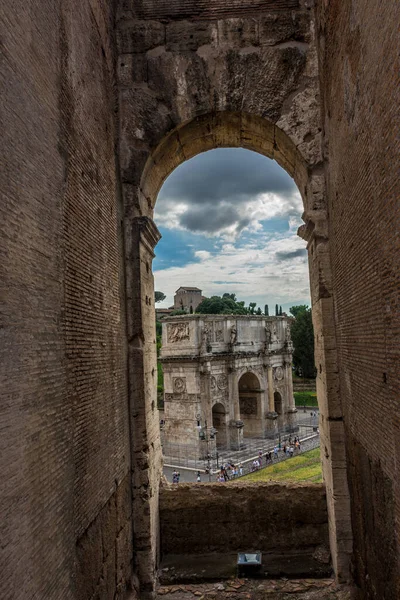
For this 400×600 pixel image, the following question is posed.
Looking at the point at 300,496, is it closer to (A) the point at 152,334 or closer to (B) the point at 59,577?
(A) the point at 152,334

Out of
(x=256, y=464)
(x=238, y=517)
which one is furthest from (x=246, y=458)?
(x=238, y=517)

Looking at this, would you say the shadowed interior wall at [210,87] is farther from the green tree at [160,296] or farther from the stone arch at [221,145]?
the green tree at [160,296]

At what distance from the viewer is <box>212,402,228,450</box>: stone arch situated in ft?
85.9

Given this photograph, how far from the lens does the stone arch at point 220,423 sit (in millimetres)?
26172

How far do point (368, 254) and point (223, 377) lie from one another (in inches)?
876

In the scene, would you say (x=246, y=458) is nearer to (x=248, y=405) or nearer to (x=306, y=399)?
(x=248, y=405)

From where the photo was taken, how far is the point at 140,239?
6543mm

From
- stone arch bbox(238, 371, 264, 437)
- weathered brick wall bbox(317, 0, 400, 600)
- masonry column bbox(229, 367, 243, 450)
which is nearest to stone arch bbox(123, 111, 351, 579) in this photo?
weathered brick wall bbox(317, 0, 400, 600)

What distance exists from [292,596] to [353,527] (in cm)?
114

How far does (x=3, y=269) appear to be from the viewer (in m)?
2.93

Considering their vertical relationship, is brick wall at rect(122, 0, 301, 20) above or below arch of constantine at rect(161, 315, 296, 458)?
above

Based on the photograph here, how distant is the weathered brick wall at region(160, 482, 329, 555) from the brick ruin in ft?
1.47

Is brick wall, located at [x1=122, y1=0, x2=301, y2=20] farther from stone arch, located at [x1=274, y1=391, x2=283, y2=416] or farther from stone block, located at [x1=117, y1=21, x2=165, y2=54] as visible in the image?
stone arch, located at [x1=274, y1=391, x2=283, y2=416]

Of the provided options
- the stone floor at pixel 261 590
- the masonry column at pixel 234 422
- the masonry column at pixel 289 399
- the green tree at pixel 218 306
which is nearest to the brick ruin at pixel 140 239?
the stone floor at pixel 261 590
